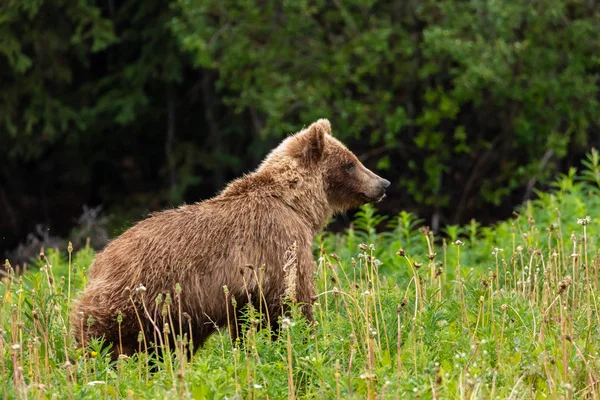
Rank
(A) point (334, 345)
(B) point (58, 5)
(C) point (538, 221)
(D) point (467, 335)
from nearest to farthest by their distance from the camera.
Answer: (A) point (334, 345) → (D) point (467, 335) → (C) point (538, 221) → (B) point (58, 5)

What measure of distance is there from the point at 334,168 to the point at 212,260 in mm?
1431

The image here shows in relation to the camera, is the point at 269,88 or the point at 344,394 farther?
the point at 269,88

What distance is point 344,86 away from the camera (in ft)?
51.7

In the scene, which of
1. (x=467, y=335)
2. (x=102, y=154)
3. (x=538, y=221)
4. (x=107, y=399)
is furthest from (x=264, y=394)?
(x=102, y=154)

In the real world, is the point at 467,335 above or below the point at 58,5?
below

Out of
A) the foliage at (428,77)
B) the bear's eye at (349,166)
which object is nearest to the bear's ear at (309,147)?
the bear's eye at (349,166)

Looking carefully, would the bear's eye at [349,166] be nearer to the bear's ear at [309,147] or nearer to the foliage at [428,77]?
the bear's ear at [309,147]

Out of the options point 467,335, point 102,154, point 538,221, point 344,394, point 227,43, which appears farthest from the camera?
point 102,154

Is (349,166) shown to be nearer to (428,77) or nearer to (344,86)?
(344,86)

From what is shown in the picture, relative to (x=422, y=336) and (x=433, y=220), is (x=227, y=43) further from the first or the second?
(x=422, y=336)

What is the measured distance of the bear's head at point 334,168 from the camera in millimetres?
6895

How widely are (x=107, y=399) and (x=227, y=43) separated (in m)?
11.6

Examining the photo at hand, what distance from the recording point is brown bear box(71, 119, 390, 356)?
18.7 ft

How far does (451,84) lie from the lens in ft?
52.5
